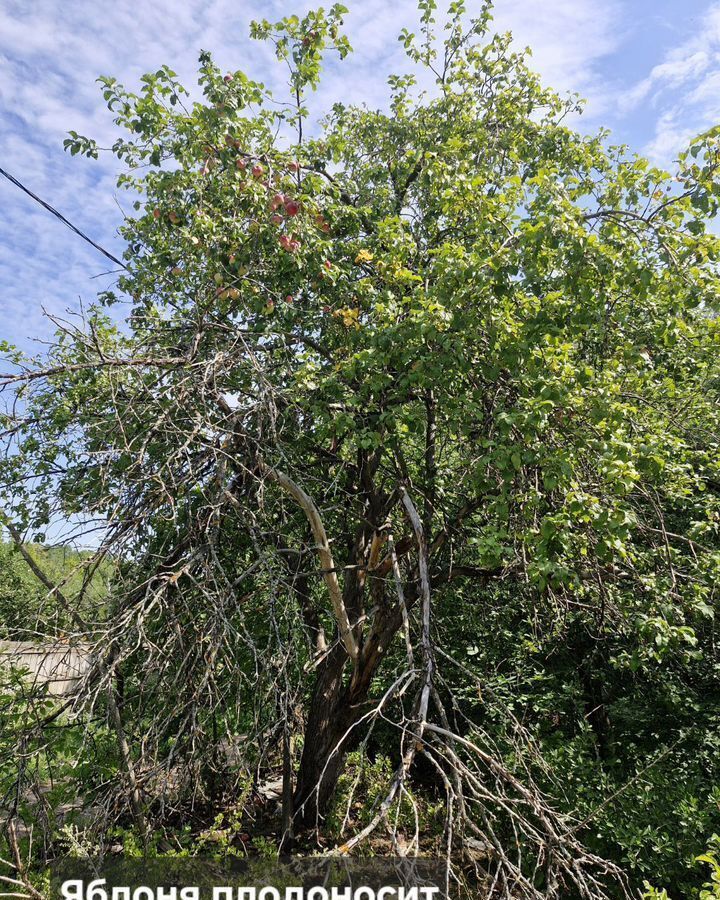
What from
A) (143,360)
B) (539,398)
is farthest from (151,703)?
(539,398)

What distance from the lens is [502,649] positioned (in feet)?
20.3

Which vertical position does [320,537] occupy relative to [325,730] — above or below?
above

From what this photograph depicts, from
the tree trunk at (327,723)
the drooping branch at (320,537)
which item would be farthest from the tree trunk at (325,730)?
the drooping branch at (320,537)

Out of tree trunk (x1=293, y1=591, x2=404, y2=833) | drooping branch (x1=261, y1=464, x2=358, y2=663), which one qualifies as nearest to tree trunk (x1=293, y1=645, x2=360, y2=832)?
tree trunk (x1=293, y1=591, x2=404, y2=833)

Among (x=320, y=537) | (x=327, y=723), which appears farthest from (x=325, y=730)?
(x=320, y=537)

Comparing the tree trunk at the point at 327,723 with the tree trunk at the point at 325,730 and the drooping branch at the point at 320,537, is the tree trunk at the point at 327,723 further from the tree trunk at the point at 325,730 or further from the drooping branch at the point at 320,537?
the drooping branch at the point at 320,537

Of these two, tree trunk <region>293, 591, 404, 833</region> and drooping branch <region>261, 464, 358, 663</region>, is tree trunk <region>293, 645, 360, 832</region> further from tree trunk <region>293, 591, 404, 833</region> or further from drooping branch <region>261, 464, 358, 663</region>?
drooping branch <region>261, 464, 358, 663</region>

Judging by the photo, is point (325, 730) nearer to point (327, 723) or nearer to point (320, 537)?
point (327, 723)

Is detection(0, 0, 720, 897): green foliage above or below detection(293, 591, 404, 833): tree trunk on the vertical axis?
above

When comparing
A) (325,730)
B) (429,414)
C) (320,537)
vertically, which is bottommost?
(325,730)

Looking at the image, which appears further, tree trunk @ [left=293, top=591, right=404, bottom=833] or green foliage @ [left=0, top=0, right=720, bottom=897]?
tree trunk @ [left=293, top=591, right=404, bottom=833]

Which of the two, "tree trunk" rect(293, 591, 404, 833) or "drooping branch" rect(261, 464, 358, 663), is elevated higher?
"drooping branch" rect(261, 464, 358, 663)

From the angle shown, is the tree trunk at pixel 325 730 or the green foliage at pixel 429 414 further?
the tree trunk at pixel 325 730

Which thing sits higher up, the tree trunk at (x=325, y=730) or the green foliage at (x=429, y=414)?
the green foliage at (x=429, y=414)
